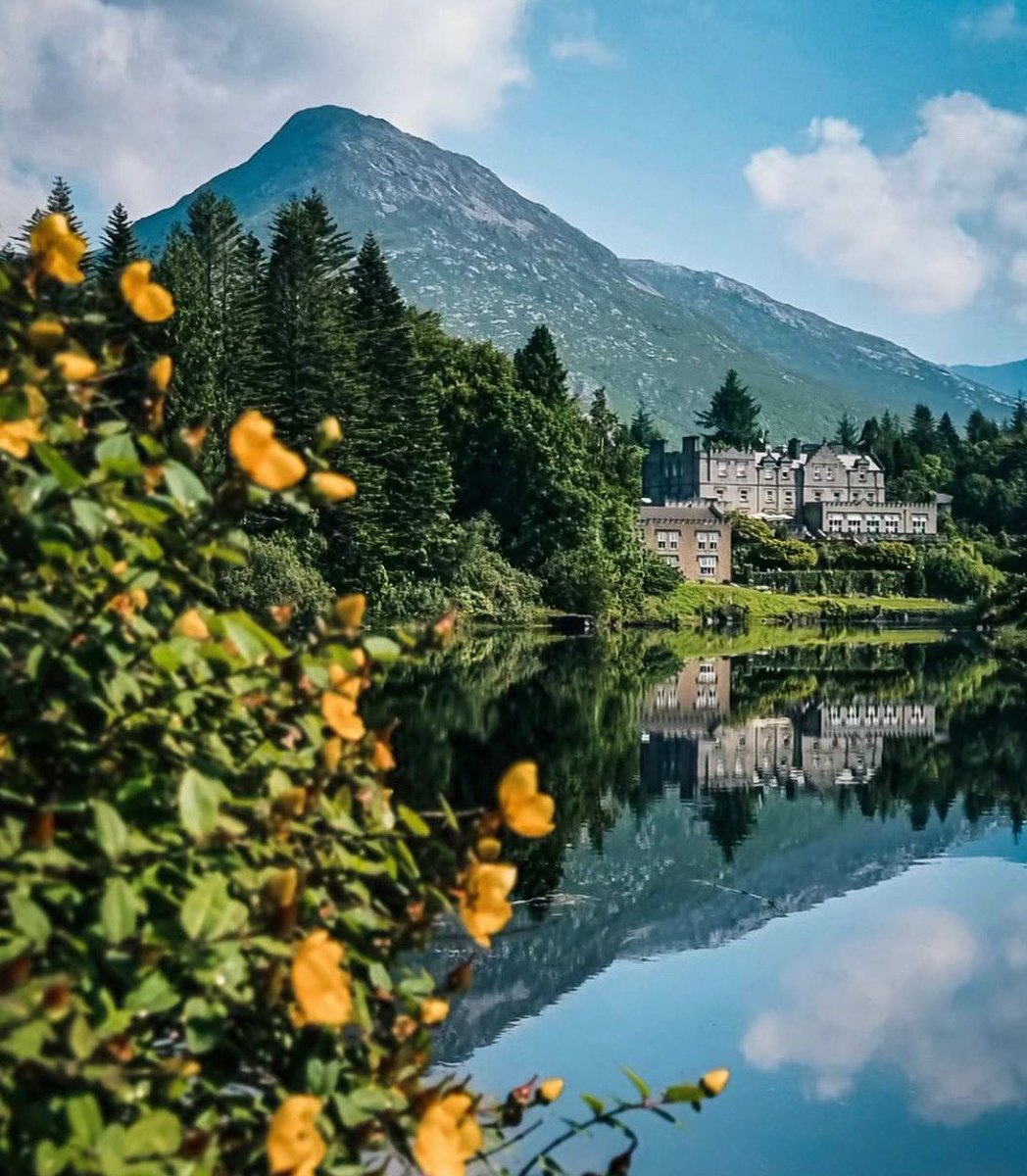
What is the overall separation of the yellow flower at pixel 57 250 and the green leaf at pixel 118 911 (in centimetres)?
85

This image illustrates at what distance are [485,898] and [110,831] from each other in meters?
0.48

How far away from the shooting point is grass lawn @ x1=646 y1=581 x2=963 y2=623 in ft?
197

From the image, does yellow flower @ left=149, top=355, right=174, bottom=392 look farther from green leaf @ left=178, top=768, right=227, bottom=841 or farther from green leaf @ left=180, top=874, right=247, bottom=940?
green leaf @ left=180, top=874, right=247, bottom=940

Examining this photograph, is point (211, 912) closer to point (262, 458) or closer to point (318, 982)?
point (318, 982)

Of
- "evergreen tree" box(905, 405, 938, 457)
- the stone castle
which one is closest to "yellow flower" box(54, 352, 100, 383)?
the stone castle

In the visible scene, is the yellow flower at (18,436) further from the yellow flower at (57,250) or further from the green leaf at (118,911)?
the green leaf at (118,911)

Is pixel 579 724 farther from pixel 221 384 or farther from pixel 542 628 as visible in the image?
pixel 542 628

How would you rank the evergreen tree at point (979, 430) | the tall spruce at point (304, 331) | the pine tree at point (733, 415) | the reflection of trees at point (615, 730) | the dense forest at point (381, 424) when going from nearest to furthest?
the reflection of trees at point (615, 730) < the dense forest at point (381, 424) < the tall spruce at point (304, 331) < the evergreen tree at point (979, 430) < the pine tree at point (733, 415)

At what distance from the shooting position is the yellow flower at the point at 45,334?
1.79 m

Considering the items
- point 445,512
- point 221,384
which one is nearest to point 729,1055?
point 221,384

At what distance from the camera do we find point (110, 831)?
1475mm

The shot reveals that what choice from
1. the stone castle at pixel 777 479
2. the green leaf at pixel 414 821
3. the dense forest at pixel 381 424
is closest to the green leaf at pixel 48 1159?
the green leaf at pixel 414 821

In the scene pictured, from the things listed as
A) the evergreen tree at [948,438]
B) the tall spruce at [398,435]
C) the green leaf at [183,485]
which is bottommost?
the green leaf at [183,485]

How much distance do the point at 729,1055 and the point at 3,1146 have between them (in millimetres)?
6584
